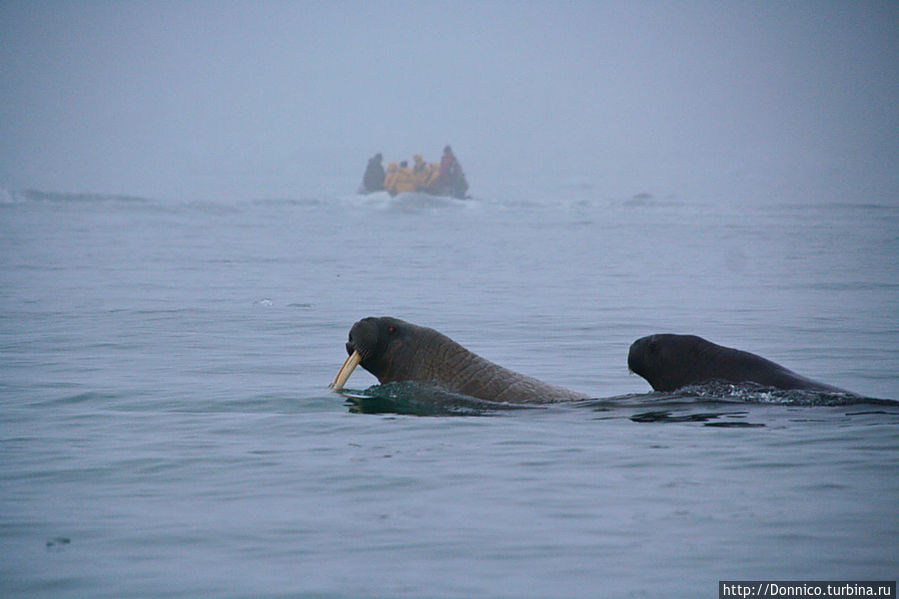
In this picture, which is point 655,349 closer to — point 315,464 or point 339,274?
point 315,464

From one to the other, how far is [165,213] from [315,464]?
7319 centimetres

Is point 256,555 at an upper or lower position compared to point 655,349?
lower

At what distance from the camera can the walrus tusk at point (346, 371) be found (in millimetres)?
11484

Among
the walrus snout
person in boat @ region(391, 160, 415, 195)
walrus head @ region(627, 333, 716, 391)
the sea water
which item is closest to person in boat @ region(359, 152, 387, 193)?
person in boat @ region(391, 160, 415, 195)

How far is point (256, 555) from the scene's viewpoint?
22.2ft

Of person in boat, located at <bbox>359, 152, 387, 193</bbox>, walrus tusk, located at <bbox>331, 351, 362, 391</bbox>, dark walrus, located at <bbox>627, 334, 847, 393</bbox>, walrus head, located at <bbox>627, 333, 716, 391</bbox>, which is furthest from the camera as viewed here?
person in boat, located at <bbox>359, 152, 387, 193</bbox>

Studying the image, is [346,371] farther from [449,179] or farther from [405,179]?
[449,179]

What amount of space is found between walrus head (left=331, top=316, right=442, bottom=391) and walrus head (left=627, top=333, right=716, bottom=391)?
191cm

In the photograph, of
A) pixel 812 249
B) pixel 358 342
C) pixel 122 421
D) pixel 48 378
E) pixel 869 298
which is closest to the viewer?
pixel 122 421

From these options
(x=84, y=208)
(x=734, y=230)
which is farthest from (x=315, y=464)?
(x=84, y=208)

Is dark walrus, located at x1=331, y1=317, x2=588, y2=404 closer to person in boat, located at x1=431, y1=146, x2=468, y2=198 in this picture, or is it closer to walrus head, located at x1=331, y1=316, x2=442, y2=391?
walrus head, located at x1=331, y1=316, x2=442, y2=391

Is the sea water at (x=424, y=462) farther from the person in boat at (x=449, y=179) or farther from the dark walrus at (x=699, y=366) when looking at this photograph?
the person in boat at (x=449, y=179)

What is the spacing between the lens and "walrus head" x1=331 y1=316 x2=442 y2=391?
1166cm

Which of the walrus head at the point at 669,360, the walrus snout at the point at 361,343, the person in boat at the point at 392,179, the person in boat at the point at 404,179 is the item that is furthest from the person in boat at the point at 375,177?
the walrus head at the point at 669,360
